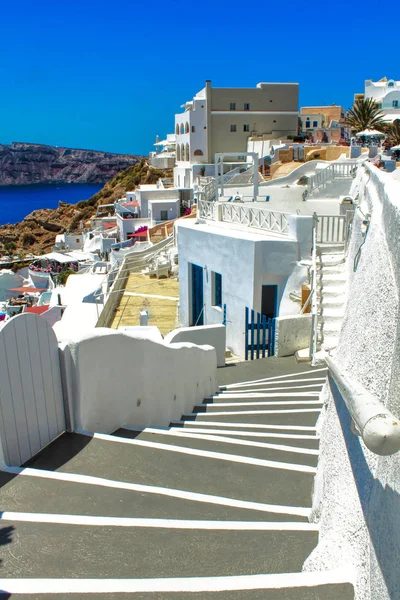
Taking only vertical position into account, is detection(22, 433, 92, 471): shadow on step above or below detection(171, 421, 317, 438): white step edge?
above

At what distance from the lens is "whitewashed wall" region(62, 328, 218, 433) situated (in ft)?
15.0

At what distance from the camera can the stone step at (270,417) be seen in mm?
6418

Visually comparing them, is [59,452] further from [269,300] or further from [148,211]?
[148,211]

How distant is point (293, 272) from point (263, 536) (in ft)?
31.6

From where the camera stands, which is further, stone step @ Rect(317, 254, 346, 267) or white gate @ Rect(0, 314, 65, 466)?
stone step @ Rect(317, 254, 346, 267)

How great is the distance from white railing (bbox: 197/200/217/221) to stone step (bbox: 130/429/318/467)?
35.8 ft

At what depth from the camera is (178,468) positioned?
14.5ft

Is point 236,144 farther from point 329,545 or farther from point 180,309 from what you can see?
point 329,545

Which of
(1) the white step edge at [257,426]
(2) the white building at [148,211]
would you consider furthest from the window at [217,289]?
(2) the white building at [148,211]

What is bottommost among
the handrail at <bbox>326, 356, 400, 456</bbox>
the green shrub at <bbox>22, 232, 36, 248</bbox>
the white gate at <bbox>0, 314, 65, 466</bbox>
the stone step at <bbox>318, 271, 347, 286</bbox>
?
the green shrub at <bbox>22, 232, 36, 248</bbox>

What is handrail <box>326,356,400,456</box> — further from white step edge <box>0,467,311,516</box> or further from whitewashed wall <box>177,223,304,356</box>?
whitewashed wall <box>177,223,304,356</box>

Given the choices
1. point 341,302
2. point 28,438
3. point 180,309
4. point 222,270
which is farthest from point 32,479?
point 180,309

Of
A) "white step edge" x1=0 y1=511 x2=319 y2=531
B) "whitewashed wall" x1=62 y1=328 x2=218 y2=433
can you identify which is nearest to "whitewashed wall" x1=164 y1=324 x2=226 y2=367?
"whitewashed wall" x1=62 y1=328 x2=218 y2=433

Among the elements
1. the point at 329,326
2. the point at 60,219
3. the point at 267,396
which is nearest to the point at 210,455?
the point at 267,396
